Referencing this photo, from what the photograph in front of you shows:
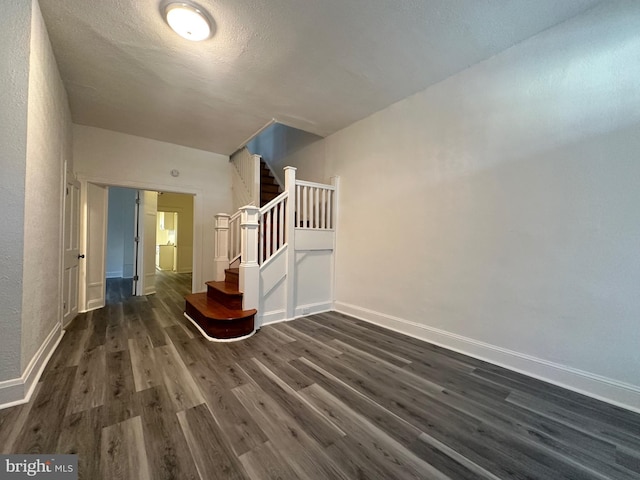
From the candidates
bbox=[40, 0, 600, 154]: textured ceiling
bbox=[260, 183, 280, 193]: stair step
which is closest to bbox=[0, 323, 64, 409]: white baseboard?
bbox=[40, 0, 600, 154]: textured ceiling

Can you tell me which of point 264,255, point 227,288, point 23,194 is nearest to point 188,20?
point 23,194

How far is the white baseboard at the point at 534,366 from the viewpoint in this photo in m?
1.67

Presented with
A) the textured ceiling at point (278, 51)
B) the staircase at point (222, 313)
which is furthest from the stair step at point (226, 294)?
the textured ceiling at point (278, 51)

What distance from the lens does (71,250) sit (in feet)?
10.0

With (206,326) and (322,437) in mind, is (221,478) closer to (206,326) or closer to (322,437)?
(322,437)

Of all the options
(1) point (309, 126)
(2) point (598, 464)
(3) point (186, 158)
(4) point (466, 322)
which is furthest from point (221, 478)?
(3) point (186, 158)

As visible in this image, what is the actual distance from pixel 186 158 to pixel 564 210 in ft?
16.7

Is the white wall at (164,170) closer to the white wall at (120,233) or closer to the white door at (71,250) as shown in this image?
the white door at (71,250)

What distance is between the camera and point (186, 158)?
14.6ft

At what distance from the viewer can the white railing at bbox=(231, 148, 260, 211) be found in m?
4.16

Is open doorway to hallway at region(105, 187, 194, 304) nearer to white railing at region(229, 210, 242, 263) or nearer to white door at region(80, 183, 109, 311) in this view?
white door at region(80, 183, 109, 311)

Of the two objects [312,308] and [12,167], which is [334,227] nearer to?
[312,308]

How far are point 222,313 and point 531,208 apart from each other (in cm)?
311

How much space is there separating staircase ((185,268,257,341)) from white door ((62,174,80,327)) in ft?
4.22
